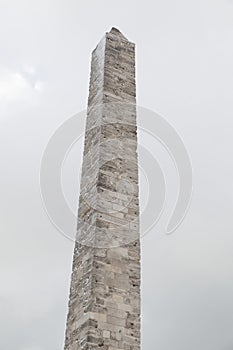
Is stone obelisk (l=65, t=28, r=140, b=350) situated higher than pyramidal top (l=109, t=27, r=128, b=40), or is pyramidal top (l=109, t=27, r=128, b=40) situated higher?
pyramidal top (l=109, t=27, r=128, b=40)

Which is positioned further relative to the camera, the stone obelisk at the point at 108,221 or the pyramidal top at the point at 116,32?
the pyramidal top at the point at 116,32

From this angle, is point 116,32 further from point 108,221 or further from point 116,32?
point 108,221

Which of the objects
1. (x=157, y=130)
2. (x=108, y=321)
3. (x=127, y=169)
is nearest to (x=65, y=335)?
(x=108, y=321)

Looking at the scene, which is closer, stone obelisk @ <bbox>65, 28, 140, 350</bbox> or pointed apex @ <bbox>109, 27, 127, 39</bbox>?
stone obelisk @ <bbox>65, 28, 140, 350</bbox>

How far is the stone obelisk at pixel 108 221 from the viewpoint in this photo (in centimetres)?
893

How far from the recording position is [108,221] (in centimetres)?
983

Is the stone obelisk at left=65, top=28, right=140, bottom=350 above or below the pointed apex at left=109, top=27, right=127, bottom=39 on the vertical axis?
below

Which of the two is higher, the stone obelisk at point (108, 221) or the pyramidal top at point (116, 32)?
the pyramidal top at point (116, 32)

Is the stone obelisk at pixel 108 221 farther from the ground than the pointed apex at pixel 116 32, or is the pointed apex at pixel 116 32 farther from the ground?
the pointed apex at pixel 116 32

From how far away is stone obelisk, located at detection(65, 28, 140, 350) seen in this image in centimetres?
893

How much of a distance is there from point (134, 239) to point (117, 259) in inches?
24.3

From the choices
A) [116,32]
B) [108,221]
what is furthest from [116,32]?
[108,221]

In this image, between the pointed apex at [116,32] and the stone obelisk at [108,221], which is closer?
the stone obelisk at [108,221]

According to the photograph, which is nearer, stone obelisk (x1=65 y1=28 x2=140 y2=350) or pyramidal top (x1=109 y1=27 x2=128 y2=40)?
stone obelisk (x1=65 y1=28 x2=140 y2=350)
